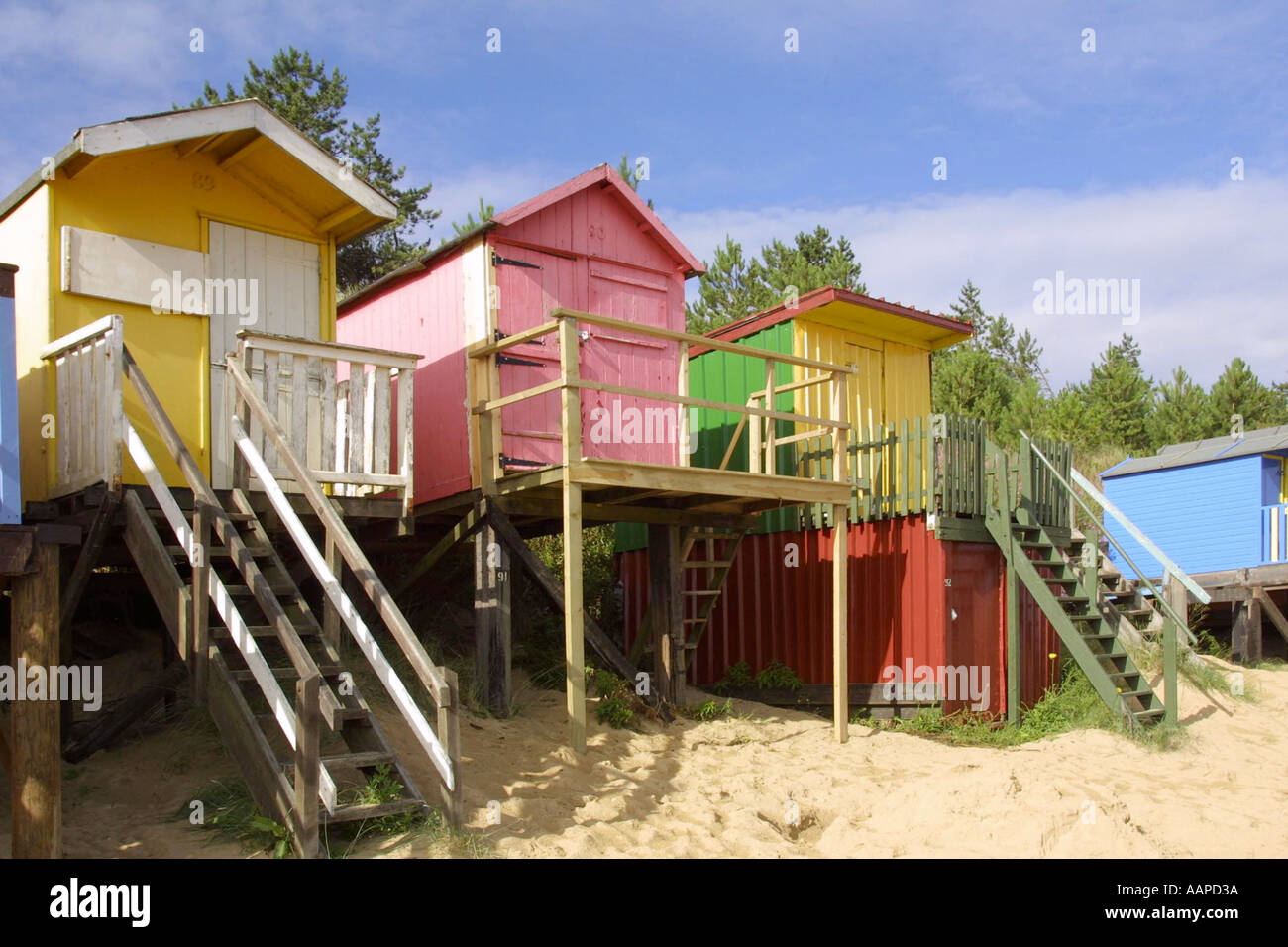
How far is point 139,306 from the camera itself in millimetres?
9484

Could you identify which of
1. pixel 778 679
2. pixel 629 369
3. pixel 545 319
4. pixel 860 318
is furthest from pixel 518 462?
pixel 860 318

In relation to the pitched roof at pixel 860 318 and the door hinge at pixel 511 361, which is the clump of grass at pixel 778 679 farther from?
the door hinge at pixel 511 361

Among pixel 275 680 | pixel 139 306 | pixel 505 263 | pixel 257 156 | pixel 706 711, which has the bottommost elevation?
pixel 706 711

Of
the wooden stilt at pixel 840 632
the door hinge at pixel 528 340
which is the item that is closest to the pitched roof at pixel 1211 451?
the wooden stilt at pixel 840 632

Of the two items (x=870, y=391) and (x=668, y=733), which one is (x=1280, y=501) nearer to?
(x=870, y=391)

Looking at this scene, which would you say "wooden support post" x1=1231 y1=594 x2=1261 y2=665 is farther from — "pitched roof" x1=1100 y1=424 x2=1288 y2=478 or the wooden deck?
the wooden deck

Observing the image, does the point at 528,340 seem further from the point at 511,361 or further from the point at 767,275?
the point at 767,275

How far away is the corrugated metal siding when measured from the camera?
20078mm

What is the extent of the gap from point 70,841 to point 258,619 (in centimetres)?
182

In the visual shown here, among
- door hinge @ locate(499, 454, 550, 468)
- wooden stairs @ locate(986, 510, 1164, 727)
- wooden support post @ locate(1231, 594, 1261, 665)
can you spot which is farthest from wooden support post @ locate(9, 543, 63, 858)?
wooden support post @ locate(1231, 594, 1261, 665)

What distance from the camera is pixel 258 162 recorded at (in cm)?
1018

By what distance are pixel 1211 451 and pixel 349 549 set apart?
59.3 ft

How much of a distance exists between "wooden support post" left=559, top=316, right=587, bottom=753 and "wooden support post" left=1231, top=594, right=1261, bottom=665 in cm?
1090
